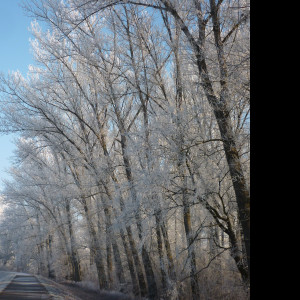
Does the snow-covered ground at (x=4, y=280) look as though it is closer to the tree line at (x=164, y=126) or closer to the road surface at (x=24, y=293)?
the road surface at (x=24, y=293)

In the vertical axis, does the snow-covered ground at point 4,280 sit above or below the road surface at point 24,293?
above

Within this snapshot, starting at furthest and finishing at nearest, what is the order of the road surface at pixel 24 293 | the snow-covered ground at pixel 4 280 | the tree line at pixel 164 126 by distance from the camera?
the snow-covered ground at pixel 4 280 → the road surface at pixel 24 293 → the tree line at pixel 164 126

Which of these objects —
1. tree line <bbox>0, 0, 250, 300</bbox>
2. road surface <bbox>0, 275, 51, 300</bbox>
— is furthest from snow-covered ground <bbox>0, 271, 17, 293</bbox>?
tree line <bbox>0, 0, 250, 300</bbox>

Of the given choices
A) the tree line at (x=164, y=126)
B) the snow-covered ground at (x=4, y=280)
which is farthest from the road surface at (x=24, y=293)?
the tree line at (x=164, y=126)

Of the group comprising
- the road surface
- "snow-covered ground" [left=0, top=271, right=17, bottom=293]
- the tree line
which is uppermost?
the tree line

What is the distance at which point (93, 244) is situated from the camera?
18.8 metres

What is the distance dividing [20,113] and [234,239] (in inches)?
461

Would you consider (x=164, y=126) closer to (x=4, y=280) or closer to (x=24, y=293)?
(x=24, y=293)

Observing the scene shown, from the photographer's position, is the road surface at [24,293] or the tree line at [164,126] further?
the road surface at [24,293]

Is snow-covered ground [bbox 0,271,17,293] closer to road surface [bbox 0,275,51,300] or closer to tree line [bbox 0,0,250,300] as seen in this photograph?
road surface [bbox 0,275,51,300]

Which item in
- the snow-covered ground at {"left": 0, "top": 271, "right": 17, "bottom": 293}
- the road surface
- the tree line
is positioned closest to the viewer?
the tree line
